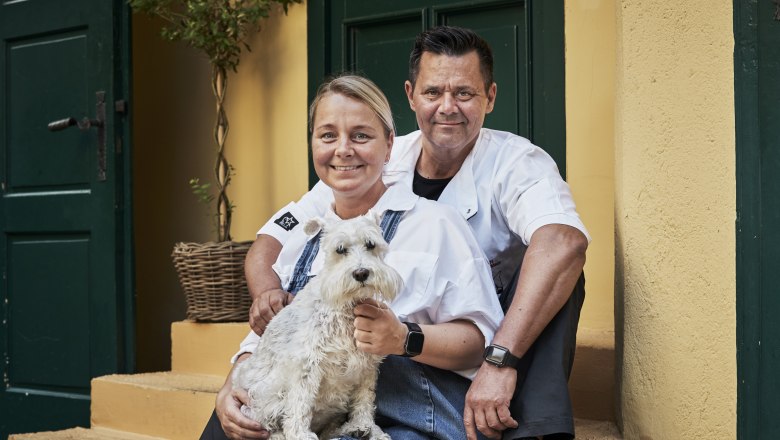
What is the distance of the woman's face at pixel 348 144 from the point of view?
2.37 metres

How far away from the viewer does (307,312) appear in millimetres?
2070

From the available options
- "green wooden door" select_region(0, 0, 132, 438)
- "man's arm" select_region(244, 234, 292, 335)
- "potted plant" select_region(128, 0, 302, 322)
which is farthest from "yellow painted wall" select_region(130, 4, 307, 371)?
"man's arm" select_region(244, 234, 292, 335)

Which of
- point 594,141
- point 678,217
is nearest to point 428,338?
point 678,217

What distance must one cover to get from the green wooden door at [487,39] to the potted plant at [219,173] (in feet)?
0.94

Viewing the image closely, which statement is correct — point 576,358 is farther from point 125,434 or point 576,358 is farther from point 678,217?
point 125,434

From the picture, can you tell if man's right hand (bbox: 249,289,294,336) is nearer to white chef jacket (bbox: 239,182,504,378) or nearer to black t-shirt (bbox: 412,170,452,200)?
white chef jacket (bbox: 239,182,504,378)

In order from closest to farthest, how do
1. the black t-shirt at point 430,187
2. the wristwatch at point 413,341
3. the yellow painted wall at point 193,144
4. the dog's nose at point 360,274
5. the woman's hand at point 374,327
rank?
the dog's nose at point 360,274 < the woman's hand at point 374,327 < the wristwatch at point 413,341 < the black t-shirt at point 430,187 < the yellow painted wall at point 193,144

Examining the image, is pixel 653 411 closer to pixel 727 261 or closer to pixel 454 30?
pixel 727 261

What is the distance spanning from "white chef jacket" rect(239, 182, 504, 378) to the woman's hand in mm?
201

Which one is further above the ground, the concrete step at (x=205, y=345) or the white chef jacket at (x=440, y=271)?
the white chef jacket at (x=440, y=271)

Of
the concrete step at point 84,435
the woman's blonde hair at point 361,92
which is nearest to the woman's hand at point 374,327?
A: the woman's blonde hair at point 361,92

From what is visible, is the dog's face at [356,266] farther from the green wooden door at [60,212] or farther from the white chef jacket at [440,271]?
the green wooden door at [60,212]

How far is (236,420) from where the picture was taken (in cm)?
226

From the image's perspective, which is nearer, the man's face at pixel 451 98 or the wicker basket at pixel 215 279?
the man's face at pixel 451 98
